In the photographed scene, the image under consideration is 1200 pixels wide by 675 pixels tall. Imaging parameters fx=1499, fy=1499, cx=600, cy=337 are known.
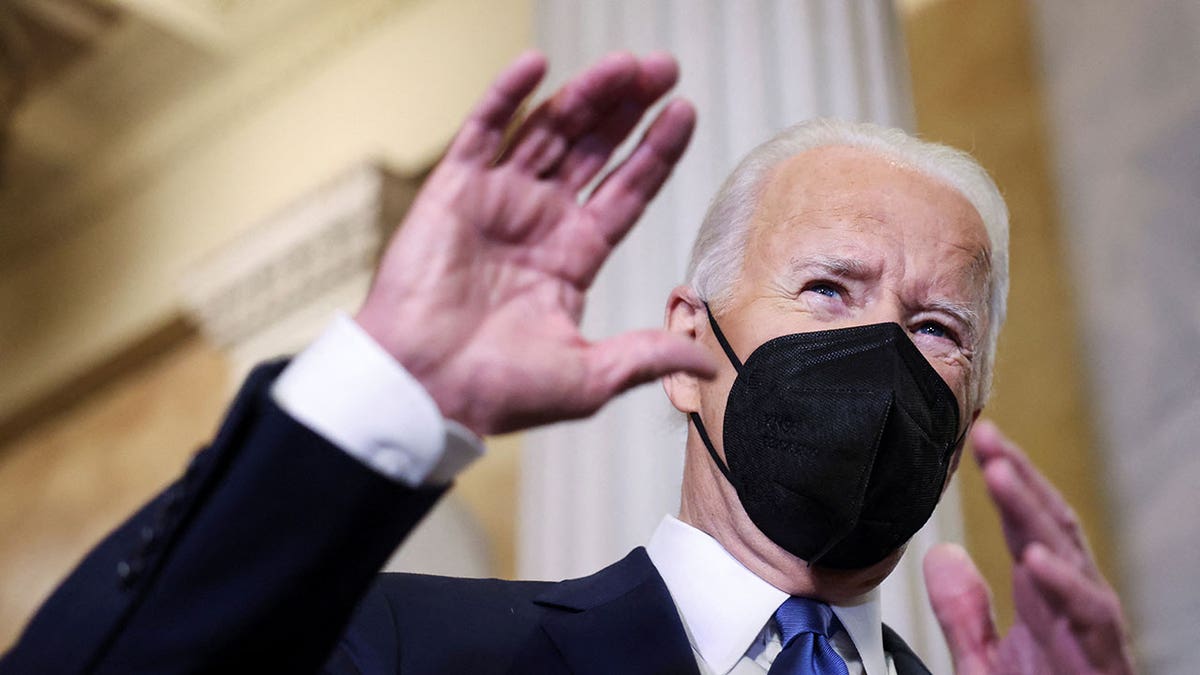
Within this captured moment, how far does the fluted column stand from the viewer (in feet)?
9.75

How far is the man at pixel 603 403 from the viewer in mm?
1133

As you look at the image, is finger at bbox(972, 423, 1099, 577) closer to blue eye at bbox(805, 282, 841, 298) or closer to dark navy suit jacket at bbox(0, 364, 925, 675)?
blue eye at bbox(805, 282, 841, 298)

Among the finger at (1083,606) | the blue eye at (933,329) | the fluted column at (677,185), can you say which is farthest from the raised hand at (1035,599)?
the fluted column at (677,185)

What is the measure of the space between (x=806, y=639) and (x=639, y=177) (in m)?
0.65

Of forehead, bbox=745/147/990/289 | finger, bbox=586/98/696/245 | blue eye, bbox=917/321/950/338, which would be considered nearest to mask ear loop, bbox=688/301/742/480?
forehead, bbox=745/147/990/289

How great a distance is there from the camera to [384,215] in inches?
200

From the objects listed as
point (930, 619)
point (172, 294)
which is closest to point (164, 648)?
point (930, 619)

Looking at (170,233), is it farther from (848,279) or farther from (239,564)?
(239,564)

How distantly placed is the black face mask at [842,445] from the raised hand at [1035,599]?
0.09 m

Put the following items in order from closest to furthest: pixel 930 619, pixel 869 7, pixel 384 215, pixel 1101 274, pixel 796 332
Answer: pixel 796 332
pixel 930 619
pixel 869 7
pixel 1101 274
pixel 384 215

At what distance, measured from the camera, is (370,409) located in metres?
1.15

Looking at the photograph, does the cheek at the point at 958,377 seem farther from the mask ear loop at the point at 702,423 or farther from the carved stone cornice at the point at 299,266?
the carved stone cornice at the point at 299,266

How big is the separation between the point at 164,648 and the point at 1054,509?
1106mm

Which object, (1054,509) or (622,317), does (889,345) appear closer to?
(1054,509)
